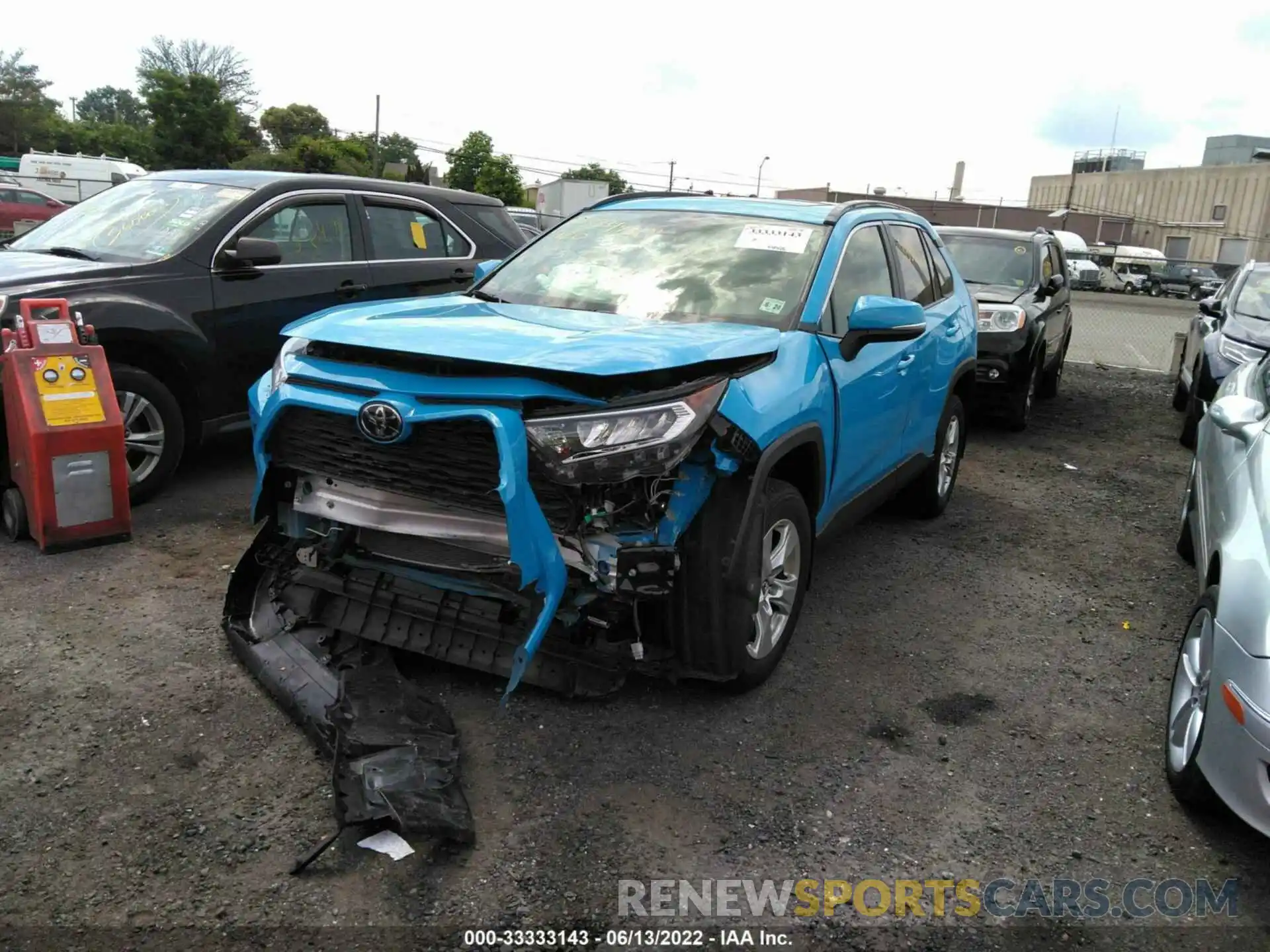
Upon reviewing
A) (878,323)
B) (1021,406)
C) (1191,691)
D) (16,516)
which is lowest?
(16,516)

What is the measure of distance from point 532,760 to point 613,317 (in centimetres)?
172

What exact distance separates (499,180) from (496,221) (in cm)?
4785

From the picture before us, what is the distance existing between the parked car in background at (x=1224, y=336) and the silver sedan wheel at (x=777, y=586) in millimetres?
4906

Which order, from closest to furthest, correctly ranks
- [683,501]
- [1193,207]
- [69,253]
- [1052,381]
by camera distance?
[683,501] → [69,253] → [1052,381] → [1193,207]

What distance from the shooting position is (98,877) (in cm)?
254

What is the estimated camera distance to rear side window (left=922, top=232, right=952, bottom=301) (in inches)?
224

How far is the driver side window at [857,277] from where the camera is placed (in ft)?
13.4

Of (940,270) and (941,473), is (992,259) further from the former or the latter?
(941,473)

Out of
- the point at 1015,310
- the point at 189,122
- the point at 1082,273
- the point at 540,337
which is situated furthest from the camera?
the point at 189,122

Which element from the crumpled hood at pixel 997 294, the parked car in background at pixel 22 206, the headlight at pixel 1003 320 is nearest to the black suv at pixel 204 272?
the headlight at pixel 1003 320

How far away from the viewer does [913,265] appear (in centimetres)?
530

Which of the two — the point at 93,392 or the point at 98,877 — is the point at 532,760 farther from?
the point at 93,392

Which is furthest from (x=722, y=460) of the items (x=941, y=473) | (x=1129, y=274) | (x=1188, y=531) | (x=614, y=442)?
(x=1129, y=274)

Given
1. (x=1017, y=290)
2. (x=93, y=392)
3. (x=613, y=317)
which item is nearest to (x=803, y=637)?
(x=613, y=317)
